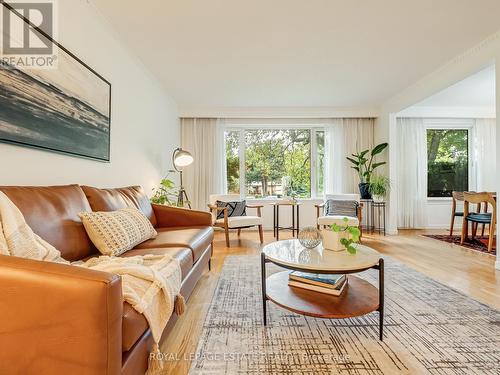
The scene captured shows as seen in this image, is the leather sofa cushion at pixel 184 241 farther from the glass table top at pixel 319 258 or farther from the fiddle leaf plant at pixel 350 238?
the fiddle leaf plant at pixel 350 238

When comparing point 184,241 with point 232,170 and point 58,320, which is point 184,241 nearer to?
point 58,320

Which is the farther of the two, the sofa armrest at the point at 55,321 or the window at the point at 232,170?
the window at the point at 232,170

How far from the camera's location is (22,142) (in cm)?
151

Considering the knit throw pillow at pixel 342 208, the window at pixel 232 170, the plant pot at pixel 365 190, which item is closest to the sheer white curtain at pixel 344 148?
the plant pot at pixel 365 190

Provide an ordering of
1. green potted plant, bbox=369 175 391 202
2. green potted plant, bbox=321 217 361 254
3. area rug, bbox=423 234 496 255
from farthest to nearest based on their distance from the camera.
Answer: green potted plant, bbox=369 175 391 202 → area rug, bbox=423 234 496 255 → green potted plant, bbox=321 217 361 254

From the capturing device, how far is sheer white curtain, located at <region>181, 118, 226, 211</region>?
4969mm

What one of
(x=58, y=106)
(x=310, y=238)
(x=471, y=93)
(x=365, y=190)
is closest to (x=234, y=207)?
(x=310, y=238)

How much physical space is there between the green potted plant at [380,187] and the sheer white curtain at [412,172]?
2.29ft

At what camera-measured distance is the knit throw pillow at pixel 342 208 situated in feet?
13.3

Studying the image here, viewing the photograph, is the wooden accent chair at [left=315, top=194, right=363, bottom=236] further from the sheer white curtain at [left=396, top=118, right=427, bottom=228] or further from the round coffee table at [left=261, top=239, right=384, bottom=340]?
the round coffee table at [left=261, top=239, right=384, bottom=340]

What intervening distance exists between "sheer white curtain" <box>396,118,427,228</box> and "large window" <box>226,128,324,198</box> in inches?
61.3

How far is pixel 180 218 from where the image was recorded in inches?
107

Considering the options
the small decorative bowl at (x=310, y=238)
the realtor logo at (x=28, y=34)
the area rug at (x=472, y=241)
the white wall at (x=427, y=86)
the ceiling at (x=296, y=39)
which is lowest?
the area rug at (x=472, y=241)

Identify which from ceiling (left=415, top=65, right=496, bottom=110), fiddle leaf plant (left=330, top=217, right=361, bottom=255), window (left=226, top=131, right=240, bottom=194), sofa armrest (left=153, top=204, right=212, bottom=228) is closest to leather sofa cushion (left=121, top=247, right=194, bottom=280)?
sofa armrest (left=153, top=204, right=212, bottom=228)
